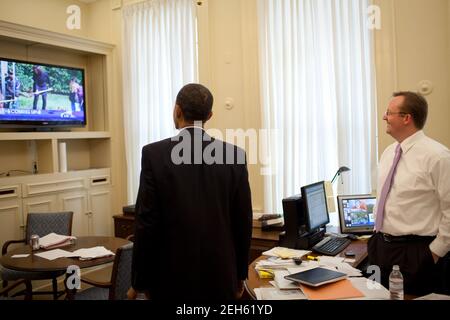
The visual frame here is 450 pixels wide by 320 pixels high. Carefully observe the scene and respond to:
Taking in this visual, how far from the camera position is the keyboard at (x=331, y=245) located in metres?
2.54

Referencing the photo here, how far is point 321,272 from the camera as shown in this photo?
194 centimetres

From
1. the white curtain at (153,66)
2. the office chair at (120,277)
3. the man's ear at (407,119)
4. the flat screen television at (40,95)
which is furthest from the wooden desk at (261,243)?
the flat screen television at (40,95)

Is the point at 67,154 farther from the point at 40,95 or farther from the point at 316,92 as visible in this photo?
the point at 316,92

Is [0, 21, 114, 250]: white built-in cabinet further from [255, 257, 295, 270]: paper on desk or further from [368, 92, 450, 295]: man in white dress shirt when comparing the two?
[368, 92, 450, 295]: man in white dress shirt

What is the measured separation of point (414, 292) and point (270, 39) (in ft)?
8.27

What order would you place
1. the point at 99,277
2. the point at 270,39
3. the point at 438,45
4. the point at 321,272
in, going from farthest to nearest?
the point at 99,277
the point at 270,39
the point at 438,45
the point at 321,272

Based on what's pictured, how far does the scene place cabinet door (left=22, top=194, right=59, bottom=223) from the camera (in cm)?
383

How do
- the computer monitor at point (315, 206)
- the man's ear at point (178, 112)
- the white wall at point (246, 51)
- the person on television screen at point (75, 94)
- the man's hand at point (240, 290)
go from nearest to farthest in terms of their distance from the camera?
the man's ear at point (178, 112) → the man's hand at point (240, 290) → the computer monitor at point (315, 206) → the white wall at point (246, 51) → the person on television screen at point (75, 94)

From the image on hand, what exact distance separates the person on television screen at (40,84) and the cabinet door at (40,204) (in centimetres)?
90

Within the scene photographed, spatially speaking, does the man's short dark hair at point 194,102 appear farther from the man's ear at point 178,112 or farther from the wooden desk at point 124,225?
the wooden desk at point 124,225

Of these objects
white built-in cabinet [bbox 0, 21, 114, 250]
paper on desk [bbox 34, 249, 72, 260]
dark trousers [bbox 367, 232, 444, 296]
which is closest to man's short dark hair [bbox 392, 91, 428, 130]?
dark trousers [bbox 367, 232, 444, 296]

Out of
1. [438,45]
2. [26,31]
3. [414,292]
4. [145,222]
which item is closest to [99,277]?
[26,31]

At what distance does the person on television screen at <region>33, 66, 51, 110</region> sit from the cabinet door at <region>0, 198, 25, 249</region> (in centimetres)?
98
